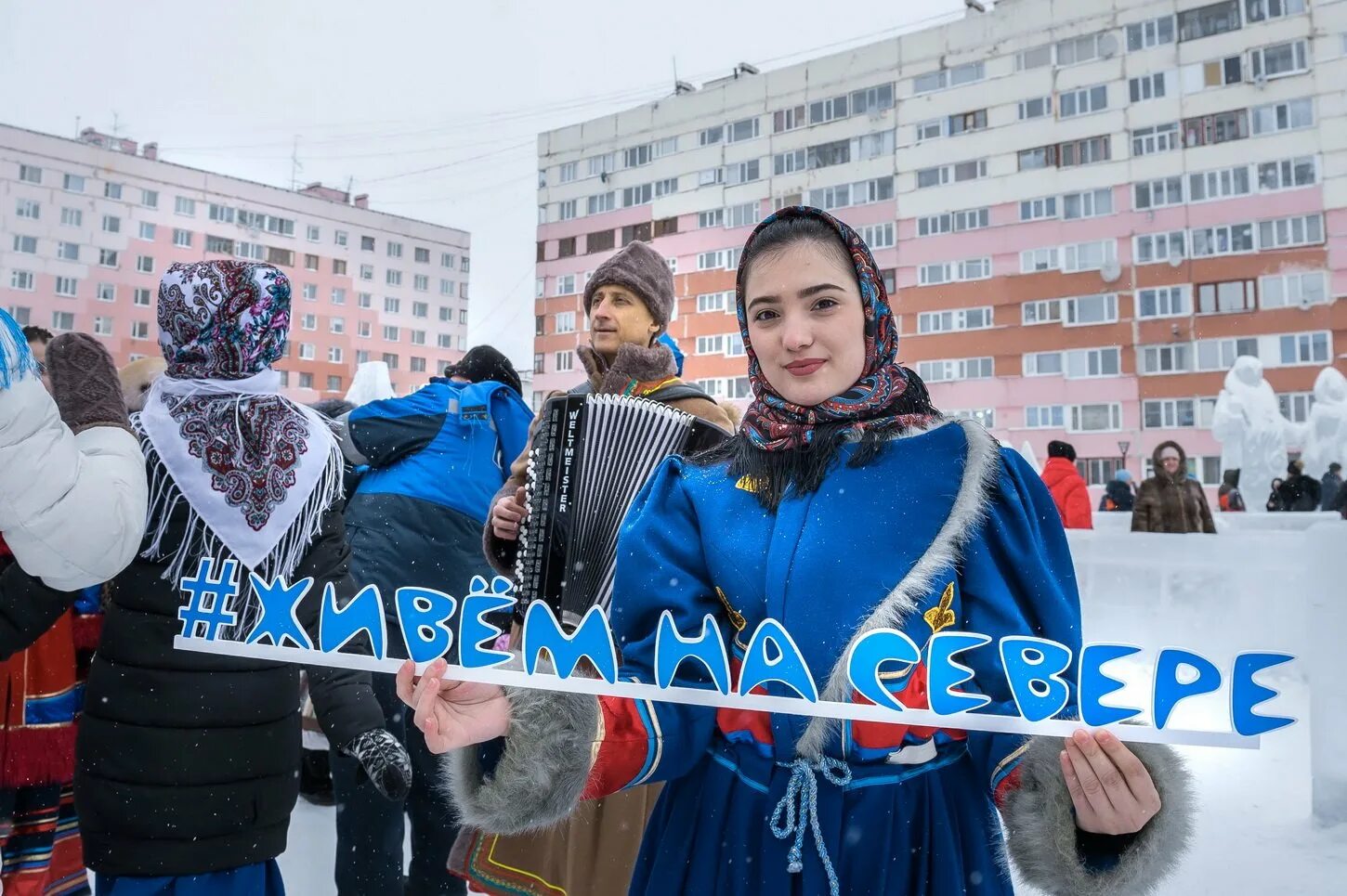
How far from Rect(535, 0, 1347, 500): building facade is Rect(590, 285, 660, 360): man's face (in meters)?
18.4

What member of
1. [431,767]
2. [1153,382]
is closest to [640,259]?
[431,767]

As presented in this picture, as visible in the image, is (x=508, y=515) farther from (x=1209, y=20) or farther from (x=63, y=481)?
(x=1209, y=20)

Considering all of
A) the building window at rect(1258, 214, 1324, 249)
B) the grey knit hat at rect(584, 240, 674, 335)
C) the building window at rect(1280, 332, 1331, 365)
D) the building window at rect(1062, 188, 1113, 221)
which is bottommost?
the grey knit hat at rect(584, 240, 674, 335)

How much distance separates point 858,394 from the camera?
1.33m

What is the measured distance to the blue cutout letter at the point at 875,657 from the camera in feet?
3.31

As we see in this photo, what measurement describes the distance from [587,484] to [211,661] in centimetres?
89

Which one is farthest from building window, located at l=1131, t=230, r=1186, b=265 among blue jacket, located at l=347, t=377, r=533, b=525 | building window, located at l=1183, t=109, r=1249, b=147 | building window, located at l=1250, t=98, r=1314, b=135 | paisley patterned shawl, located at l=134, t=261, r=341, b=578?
paisley patterned shawl, located at l=134, t=261, r=341, b=578

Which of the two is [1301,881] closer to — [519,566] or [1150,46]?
[519,566]

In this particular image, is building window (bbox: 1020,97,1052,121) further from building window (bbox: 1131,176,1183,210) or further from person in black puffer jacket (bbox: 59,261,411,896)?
person in black puffer jacket (bbox: 59,261,411,896)

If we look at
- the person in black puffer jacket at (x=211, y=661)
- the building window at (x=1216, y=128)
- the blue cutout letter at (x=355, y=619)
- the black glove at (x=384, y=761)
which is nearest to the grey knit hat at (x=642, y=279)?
the person in black puffer jacket at (x=211, y=661)

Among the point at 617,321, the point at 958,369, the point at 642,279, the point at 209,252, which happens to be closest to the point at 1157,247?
the point at 958,369

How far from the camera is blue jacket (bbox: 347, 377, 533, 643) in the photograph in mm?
3047

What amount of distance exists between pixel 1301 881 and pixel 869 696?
3.18 m

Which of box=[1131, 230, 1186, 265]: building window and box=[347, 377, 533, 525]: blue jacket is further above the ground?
box=[1131, 230, 1186, 265]: building window
